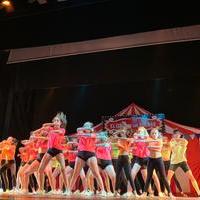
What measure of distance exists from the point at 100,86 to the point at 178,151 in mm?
4511

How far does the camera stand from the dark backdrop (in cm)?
1195

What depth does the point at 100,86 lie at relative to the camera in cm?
1330

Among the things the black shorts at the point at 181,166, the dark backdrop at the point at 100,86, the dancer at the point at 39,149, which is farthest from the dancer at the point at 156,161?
the dark backdrop at the point at 100,86

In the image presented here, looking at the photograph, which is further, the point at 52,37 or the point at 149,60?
the point at 149,60

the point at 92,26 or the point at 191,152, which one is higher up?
the point at 92,26

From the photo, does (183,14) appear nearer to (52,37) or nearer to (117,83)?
(52,37)

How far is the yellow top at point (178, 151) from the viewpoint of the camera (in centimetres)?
951

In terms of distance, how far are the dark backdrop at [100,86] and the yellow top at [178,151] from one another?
6.78 feet

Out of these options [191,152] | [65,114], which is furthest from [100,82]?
[191,152]

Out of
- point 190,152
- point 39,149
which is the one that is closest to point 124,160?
point 39,149

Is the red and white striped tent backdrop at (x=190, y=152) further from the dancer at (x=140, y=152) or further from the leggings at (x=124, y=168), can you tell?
the leggings at (x=124, y=168)

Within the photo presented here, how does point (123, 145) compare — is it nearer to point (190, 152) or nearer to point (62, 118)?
point (190, 152)

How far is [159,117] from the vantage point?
12.1m

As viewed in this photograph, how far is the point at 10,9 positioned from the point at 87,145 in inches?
Result: 132
